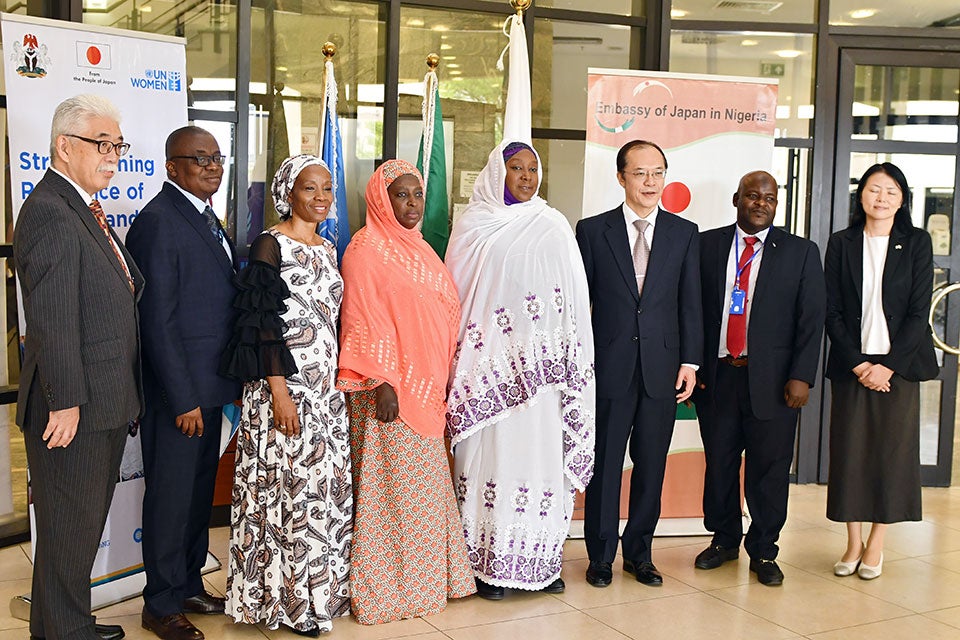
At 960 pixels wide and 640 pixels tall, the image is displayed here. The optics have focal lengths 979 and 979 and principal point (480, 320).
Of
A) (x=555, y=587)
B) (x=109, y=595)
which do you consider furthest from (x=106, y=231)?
(x=555, y=587)

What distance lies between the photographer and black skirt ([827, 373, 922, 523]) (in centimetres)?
413

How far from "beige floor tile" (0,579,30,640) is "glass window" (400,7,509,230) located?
8.92ft

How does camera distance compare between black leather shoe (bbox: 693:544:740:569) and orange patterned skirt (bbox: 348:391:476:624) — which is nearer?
orange patterned skirt (bbox: 348:391:476:624)

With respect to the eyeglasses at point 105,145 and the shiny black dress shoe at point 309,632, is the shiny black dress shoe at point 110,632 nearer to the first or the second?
the shiny black dress shoe at point 309,632

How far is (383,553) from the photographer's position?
3533 mm

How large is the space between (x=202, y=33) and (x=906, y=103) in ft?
13.3

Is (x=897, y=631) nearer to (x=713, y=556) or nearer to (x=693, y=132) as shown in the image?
(x=713, y=556)

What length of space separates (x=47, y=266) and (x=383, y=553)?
152 cm

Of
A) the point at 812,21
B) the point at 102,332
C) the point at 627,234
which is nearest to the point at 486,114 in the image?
the point at 627,234

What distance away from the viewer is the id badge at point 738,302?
4.10 m

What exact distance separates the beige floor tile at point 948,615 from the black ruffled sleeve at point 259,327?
2.60 metres

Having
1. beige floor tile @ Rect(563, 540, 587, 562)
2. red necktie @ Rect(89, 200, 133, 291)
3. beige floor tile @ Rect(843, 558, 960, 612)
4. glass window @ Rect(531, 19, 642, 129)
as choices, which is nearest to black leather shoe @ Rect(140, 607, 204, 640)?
red necktie @ Rect(89, 200, 133, 291)

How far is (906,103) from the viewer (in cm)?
585

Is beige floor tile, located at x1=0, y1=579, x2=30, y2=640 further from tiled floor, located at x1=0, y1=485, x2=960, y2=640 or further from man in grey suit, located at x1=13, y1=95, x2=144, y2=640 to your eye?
man in grey suit, located at x1=13, y1=95, x2=144, y2=640
